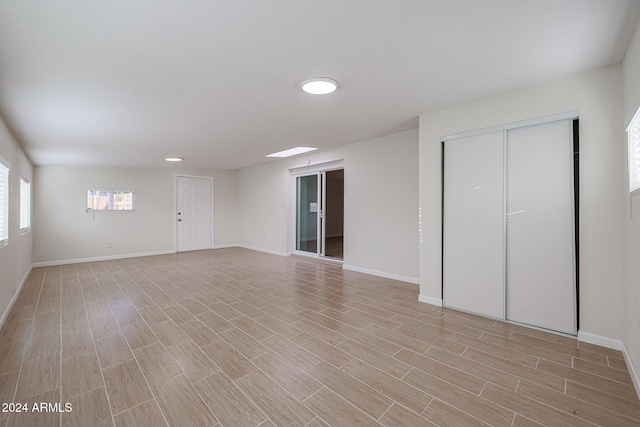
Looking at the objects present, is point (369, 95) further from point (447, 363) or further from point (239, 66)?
point (447, 363)

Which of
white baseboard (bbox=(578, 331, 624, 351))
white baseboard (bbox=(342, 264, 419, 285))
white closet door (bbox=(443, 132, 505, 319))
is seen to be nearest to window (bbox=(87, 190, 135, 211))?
white baseboard (bbox=(342, 264, 419, 285))

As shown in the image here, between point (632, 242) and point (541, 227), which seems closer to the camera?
point (632, 242)

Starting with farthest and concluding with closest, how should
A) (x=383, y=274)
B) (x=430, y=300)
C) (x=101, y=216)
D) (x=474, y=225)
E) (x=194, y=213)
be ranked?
1. (x=194, y=213)
2. (x=101, y=216)
3. (x=383, y=274)
4. (x=430, y=300)
5. (x=474, y=225)

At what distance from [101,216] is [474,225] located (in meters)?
7.97

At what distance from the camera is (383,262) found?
486 centimetres

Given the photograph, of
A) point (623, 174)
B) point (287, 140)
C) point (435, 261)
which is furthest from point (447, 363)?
point (287, 140)

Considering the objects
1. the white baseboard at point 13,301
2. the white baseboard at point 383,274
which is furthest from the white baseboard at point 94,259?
the white baseboard at point 383,274

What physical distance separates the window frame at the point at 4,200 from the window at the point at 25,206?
1.86m

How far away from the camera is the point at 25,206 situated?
17.1 feet

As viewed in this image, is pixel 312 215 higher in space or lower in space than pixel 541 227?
higher

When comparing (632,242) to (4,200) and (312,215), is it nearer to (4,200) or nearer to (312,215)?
(312,215)

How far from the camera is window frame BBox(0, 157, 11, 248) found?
321cm

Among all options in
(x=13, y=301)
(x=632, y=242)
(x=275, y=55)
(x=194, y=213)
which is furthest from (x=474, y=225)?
(x=194, y=213)

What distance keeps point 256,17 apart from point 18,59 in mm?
1891
